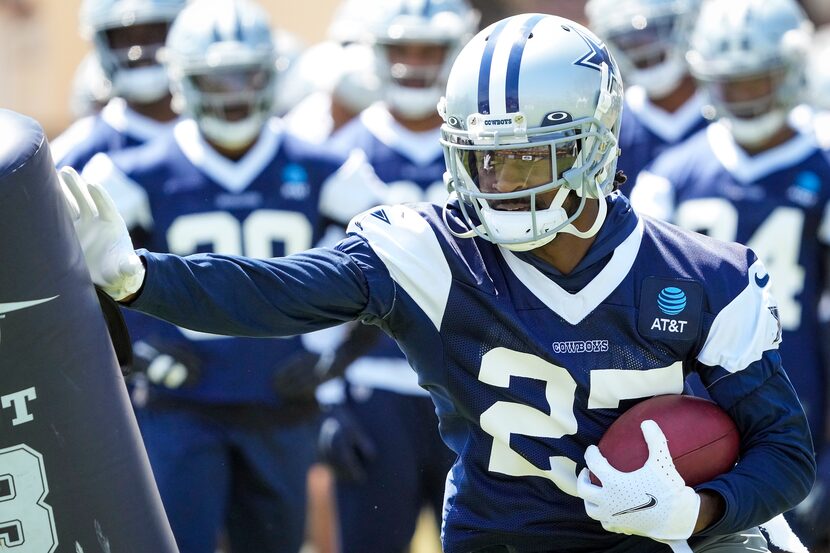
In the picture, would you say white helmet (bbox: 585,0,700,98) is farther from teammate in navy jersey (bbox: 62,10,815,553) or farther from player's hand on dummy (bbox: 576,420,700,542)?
player's hand on dummy (bbox: 576,420,700,542)

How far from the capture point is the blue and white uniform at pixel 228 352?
6.02m

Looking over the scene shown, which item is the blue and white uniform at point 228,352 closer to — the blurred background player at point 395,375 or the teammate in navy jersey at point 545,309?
the blurred background player at point 395,375

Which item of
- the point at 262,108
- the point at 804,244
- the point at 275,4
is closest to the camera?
the point at 804,244

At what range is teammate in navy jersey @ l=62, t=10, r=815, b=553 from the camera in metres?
3.64

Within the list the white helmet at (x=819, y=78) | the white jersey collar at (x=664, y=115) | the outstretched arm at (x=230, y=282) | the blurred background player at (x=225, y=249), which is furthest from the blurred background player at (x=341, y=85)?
the outstretched arm at (x=230, y=282)

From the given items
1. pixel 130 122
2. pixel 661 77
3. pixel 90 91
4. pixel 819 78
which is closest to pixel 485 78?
pixel 130 122

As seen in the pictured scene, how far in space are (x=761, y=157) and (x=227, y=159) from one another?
2.24 m

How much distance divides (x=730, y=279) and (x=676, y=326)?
173 millimetres

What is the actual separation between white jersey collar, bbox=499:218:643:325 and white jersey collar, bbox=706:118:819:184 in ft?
9.75

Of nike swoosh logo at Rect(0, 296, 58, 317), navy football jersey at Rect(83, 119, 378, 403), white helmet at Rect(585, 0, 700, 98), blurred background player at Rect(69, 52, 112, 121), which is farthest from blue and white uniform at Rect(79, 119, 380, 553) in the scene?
blurred background player at Rect(69, 52, 112, 121)

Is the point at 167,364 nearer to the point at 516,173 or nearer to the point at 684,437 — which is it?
the point at 516,173

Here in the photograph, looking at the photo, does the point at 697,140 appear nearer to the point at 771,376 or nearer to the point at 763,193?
the point at 763,193

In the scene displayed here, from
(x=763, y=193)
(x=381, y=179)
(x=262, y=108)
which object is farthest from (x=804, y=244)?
(x=262, y=108)

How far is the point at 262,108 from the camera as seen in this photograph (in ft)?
22.6
